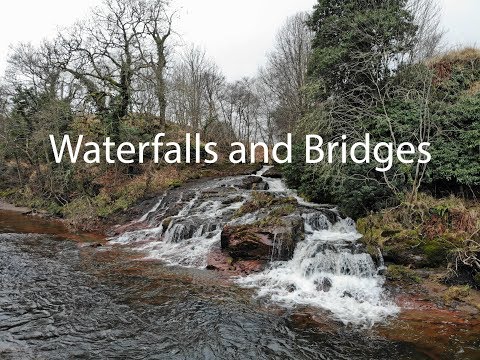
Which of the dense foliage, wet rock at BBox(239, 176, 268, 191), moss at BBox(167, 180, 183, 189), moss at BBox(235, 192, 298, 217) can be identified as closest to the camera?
the dense foliage

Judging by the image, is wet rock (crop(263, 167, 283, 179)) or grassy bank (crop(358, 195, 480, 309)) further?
wet rock (crop(263, 167, 283, 179))

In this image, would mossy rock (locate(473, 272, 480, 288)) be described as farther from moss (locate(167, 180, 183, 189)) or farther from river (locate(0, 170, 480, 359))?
moss (locate(167, 180, 183, 189))

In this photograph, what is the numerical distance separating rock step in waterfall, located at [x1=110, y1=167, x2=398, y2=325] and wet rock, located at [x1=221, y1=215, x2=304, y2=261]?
0.10 ft

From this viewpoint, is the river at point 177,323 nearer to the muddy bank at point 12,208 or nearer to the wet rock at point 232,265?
the wet rock at point 232,265

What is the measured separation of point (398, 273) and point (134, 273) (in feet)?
24.8

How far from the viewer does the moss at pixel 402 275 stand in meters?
9.45

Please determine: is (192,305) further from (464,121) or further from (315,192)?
(464,121)

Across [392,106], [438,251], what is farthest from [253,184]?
[438,251]

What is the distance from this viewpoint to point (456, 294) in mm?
8711

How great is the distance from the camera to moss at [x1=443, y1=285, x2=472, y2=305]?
28.2 feet

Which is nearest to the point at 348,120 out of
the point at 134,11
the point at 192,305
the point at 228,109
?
the point at 192,305

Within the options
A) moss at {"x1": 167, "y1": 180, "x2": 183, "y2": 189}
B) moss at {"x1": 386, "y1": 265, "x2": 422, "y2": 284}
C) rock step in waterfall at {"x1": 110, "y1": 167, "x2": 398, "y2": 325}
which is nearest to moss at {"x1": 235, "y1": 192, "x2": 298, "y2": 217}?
rock step in waterfall at {"x1": 110, "y1": 167, "x2": 398, "y2": 325}

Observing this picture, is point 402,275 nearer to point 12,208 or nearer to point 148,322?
point 148,322

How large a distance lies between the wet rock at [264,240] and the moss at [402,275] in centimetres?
290
